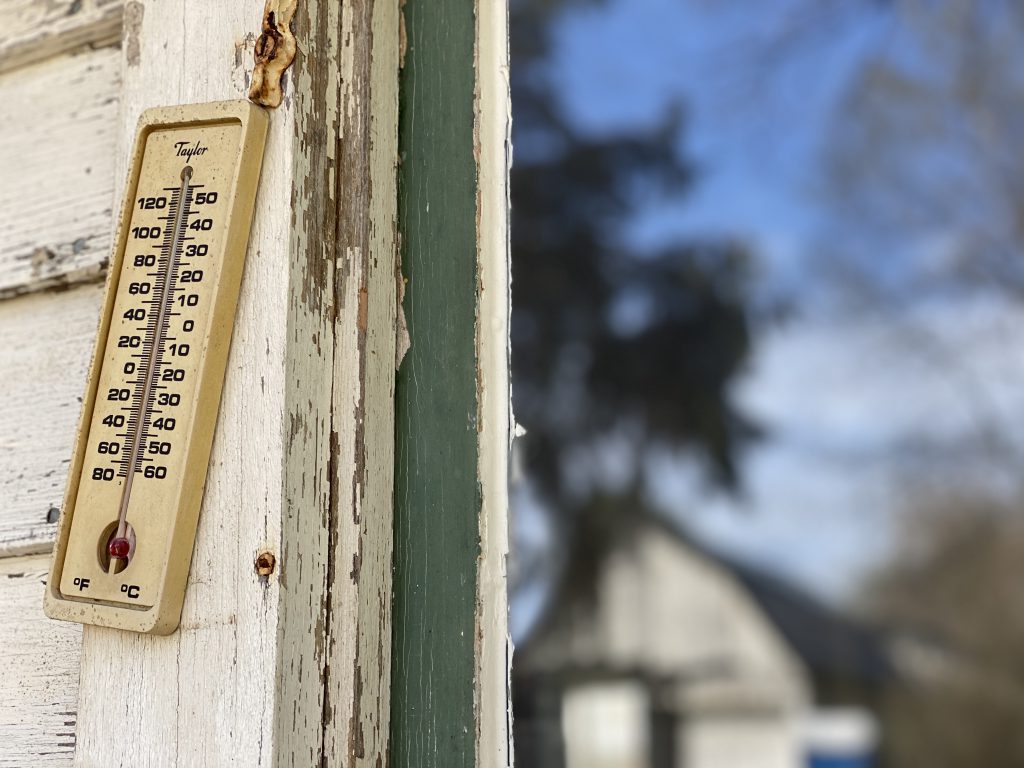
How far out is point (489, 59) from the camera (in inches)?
24.7

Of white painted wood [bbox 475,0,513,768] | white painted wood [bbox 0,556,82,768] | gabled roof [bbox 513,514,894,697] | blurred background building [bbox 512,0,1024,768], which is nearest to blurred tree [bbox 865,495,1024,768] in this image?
blurred background building [bbox 512,0,1024,768]

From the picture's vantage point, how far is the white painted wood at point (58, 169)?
651 mm

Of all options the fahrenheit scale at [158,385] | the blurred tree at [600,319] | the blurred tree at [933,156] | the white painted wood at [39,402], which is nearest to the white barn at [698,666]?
the blurred tree at [600,319]

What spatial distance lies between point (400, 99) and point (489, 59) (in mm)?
57

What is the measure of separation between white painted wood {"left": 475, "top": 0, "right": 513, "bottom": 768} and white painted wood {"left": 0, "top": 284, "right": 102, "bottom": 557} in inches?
9.3

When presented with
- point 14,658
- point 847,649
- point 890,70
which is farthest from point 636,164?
point 14,658

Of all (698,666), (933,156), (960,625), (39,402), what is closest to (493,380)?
(39,402)

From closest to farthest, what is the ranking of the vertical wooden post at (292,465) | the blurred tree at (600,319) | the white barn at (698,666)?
the vertical wooden post at (292,465) → the blurred tree at (600,319) → the white barn at (698,666)

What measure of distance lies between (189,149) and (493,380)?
0.66ft

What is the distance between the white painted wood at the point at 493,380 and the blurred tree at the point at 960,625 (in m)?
5.93

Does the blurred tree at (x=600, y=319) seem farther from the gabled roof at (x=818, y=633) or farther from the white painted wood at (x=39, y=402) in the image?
the white painted wood at (x=39, y=402)

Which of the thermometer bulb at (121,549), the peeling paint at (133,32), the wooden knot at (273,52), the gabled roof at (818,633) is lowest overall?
the thermometer bulb at (121,549)

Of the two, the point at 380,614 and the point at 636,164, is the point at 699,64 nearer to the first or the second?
the point at 636,164

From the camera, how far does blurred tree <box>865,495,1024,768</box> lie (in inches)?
237
